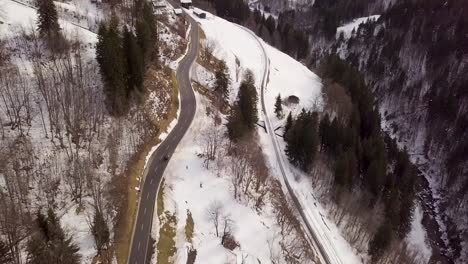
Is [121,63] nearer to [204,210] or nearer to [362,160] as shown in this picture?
[204,210]

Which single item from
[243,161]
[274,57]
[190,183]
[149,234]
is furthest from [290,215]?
[274,57]

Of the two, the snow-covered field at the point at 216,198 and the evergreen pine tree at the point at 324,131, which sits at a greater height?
the evergreen pine tree at the point at 324,131

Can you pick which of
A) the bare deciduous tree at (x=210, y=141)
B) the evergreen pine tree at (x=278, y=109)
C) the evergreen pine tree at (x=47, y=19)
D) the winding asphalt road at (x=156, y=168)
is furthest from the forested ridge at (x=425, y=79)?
the evergreen pine tree at (x=47, y=19)

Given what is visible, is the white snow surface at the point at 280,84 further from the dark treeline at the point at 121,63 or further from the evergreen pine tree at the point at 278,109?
the dark treeline at the point at 121,63

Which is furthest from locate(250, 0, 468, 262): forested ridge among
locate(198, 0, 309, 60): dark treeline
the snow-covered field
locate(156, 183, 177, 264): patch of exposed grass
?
locate(156, 183, 177, 264): patch of exposed grass

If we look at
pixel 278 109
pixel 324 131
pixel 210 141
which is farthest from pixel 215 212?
pixel 278 109

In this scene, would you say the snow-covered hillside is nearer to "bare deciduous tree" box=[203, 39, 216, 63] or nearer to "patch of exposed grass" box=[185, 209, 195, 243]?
"patch of exposed grass" box=[185, 209, 195, 243]

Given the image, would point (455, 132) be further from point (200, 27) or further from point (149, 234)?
point (149, 234)
